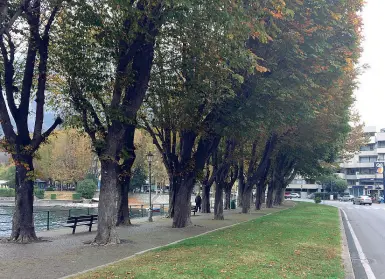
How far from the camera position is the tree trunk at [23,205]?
Result: 14117mm

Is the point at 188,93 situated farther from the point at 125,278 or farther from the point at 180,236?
the point at 125,278

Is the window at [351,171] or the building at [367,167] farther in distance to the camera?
the window at [351,171]

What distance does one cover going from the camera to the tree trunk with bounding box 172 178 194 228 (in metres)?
19.2

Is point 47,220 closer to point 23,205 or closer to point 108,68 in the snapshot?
point 23,205

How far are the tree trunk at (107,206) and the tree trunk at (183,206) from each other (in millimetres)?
5904

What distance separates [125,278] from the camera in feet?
26.2

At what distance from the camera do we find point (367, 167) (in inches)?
4126

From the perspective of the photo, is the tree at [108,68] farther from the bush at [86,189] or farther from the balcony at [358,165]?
the balcony at [358,165]

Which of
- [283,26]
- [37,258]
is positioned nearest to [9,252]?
[37,258]

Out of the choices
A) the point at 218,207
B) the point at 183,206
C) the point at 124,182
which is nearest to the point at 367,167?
the point at 218,207

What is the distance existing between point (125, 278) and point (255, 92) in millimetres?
10119

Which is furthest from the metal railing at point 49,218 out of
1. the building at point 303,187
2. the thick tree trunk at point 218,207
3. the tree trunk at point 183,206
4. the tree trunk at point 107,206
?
the building at point 303,187

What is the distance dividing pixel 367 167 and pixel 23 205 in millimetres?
102138

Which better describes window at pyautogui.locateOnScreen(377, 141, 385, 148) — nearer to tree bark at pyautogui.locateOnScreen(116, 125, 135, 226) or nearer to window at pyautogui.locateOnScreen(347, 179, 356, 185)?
window at pyautogui.locateOnScreen(347, 179, 356, 185)
